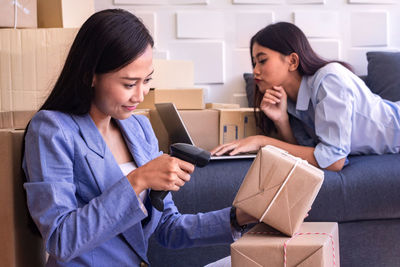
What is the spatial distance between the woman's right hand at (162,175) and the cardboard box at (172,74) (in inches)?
58.0

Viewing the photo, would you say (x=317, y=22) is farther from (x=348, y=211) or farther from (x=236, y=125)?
(x=348, y=211)

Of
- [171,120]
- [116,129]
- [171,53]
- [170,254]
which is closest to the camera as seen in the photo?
[116,129]

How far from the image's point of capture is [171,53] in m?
2.85

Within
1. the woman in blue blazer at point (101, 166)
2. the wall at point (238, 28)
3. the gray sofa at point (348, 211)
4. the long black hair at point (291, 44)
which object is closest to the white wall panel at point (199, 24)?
the wall at point (238, 28)

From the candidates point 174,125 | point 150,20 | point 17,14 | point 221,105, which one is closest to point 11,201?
point 174,125

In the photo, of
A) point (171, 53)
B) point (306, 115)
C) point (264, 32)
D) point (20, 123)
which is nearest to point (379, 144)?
point (306, 115)

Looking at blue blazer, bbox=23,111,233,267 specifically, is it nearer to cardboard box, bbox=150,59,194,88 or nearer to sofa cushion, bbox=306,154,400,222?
sofa cushion, bbox=306,154,400,222

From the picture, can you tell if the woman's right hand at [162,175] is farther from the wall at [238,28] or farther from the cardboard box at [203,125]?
the wall at [238,28]

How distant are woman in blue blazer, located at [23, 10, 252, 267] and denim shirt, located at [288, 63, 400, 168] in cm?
91

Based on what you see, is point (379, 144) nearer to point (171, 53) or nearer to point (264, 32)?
point (264, 32)

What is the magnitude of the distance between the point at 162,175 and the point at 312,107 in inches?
50.8

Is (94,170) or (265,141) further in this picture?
(265,141)

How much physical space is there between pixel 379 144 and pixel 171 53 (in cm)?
119

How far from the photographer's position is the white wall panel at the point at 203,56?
286 centimetres
